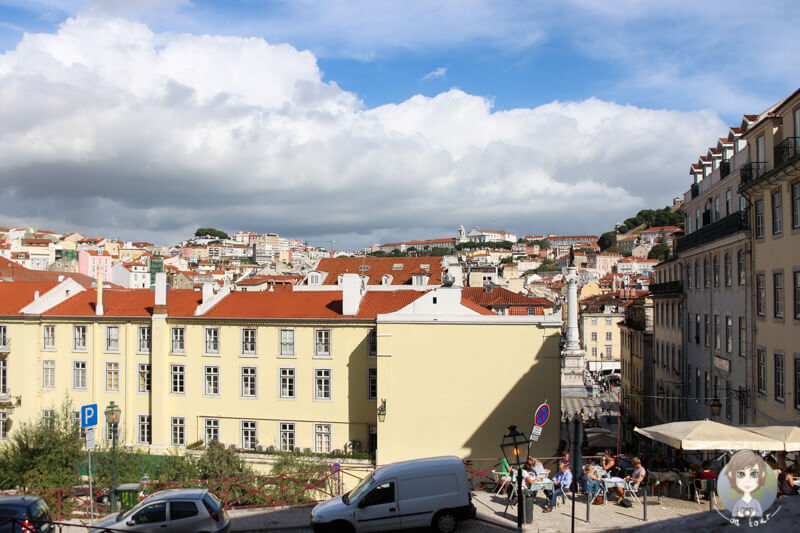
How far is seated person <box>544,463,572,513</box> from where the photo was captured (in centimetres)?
1446

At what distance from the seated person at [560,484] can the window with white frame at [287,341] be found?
16.6m

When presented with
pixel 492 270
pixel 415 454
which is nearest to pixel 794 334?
pixel 415 454

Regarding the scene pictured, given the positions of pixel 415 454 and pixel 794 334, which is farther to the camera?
pixel 415 454

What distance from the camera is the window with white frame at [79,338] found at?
109ft

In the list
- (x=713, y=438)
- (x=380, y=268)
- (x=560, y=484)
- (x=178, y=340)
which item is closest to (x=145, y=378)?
(x=178, y=340)

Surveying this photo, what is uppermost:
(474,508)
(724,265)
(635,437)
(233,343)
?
(724,265)

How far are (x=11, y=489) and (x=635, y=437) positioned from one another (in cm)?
3294

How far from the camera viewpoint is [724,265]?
2664 cm

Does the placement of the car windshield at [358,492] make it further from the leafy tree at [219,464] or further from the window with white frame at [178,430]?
the window with white frame at [178,430]

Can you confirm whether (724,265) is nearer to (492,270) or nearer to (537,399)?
(537,399)

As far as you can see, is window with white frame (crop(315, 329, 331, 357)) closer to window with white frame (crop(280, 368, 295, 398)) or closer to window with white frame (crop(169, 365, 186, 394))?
window with white frame (crop(280, 368, 295, 398))

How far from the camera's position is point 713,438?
44.0 feet

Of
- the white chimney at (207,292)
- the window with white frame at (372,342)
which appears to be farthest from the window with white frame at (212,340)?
the window with white frame at (372,342)

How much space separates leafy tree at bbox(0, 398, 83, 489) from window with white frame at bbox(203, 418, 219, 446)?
548 cm
